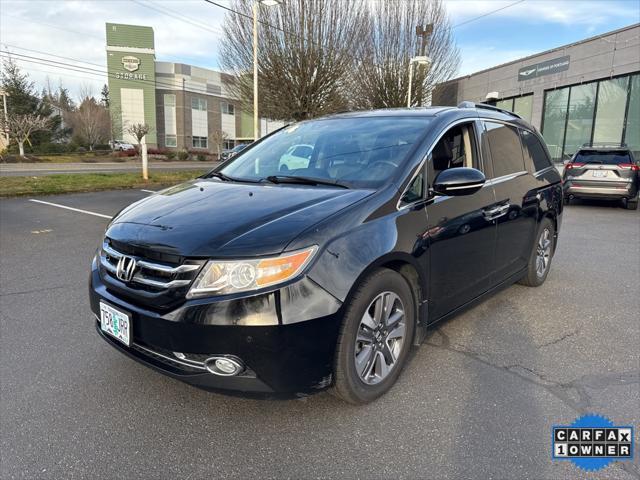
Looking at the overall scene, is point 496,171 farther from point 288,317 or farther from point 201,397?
point 201,397

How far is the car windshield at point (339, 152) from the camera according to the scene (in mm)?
2992

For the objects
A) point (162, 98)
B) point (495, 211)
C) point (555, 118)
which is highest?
point (162, 98)

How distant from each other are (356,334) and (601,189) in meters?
11.3

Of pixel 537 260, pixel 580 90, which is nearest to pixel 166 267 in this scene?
pixel 537 260

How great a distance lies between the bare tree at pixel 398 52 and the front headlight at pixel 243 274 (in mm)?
20985

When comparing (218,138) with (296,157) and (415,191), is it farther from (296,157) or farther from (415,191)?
(415,191)

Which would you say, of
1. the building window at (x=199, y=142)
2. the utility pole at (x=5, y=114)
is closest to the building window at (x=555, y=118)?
the utility pole at (x=5, y=114)

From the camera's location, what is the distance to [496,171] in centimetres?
374

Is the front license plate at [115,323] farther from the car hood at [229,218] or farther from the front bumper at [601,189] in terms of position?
the front bumper at [601,189]

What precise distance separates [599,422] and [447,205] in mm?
1502

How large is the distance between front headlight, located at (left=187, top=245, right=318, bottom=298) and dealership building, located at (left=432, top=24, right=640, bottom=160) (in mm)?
18475

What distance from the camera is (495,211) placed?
3.54 meters

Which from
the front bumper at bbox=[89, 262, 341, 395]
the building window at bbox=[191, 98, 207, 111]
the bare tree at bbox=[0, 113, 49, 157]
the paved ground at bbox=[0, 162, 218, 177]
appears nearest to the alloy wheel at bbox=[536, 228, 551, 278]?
the front bumper at bbox=[89, 262, 341, 395]

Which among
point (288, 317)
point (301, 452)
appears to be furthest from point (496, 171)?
point (301, 452)
